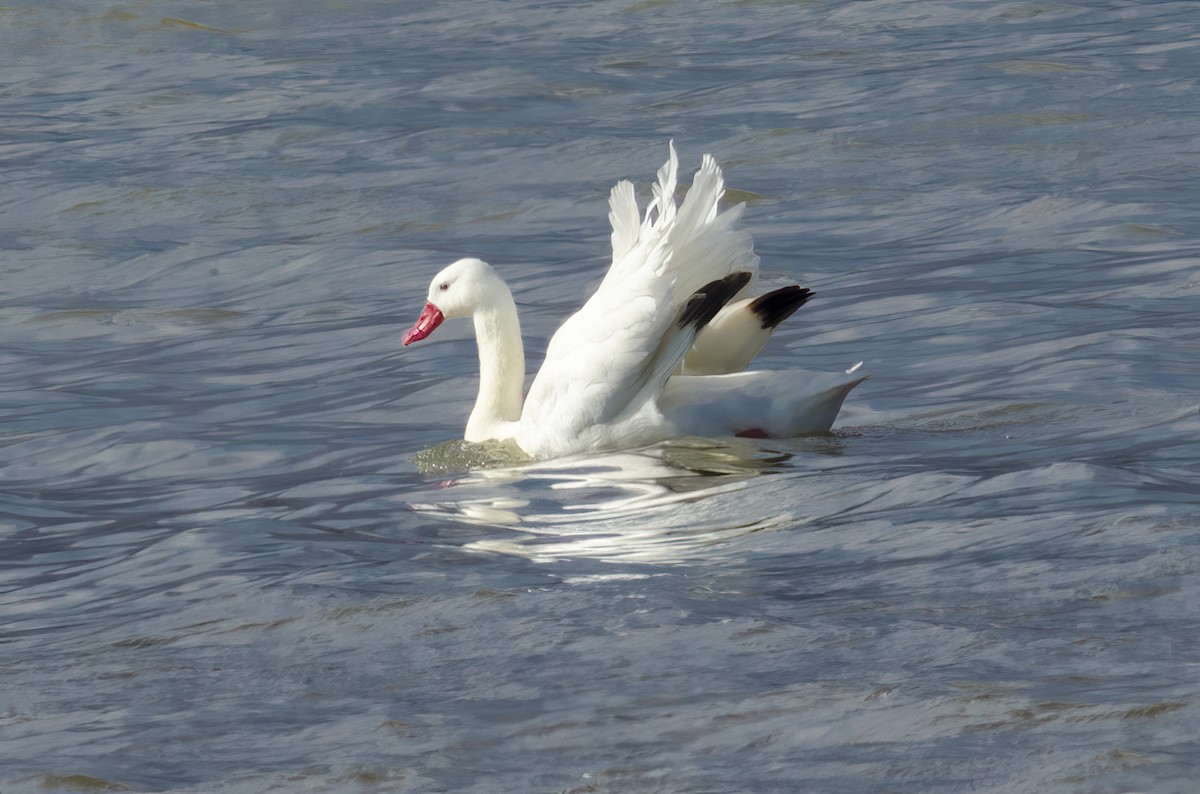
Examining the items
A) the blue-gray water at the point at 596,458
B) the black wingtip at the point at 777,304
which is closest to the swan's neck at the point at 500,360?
the blue-gray water at the point at 596,458

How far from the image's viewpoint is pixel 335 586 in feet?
21.5

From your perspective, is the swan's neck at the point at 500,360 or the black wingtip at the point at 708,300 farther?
the swan's neck at the point at 500,360

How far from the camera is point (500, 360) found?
30.8ft

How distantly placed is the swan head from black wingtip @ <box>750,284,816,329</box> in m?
1.47

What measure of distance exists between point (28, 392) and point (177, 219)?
455cm

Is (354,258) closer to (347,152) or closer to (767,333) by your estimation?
(347,152)

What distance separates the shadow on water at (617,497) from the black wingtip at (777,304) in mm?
537

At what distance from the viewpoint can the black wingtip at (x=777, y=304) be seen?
8.12m

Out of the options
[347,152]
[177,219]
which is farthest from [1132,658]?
[347,152]

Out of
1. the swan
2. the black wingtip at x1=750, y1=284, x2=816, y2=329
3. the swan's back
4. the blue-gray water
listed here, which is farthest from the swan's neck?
the black wingtip at x1=750, y1=284, x2=816, y2=329

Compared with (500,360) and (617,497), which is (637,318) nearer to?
(617,497)

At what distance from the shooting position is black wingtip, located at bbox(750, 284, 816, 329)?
8125mm

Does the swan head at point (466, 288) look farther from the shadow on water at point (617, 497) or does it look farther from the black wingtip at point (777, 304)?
the black wingtip at point (777, 304)

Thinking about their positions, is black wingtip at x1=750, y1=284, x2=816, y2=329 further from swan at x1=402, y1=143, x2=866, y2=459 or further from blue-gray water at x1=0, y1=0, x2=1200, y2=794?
blue-gray water at x1=0, y1=0, x2=1200, y2=794
